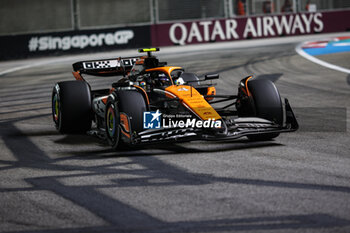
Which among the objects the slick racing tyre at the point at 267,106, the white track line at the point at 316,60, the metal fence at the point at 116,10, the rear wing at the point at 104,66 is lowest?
the white track line at the point at 316,60

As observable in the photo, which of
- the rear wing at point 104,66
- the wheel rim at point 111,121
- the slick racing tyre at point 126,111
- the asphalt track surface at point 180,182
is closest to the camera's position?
the asphalt track surface at point 180,182

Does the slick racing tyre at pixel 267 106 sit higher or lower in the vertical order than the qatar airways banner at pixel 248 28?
lower

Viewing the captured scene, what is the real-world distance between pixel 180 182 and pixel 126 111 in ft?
5.80

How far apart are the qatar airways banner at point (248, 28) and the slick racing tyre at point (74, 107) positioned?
20.9 metres

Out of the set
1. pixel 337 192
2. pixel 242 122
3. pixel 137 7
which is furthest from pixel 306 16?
pixel 337 192

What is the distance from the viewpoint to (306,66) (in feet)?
59.9

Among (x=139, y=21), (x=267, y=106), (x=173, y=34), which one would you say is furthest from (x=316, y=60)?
(x=139, y=21)

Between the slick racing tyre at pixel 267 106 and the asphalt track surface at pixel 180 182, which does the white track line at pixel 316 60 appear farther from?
the slick racing tyre at pixel 267 106

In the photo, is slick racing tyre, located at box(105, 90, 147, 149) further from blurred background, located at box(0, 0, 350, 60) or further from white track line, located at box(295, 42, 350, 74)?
blurred background, located at box(0, 0, 350, 60)

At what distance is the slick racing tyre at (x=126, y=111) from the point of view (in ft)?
24.7

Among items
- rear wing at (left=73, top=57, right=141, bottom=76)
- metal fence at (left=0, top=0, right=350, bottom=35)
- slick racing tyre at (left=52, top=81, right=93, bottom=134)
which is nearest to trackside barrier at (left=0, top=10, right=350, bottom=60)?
metal fence at (left=0, top=0, right=350, bottom=35)

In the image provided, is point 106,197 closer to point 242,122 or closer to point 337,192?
point 337,192

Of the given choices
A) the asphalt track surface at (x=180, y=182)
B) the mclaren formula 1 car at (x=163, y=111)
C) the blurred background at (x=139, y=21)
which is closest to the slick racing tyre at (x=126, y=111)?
the mclaren formula 1 car at (x=163, y=111)

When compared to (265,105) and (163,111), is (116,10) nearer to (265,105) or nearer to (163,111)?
(163,111)
